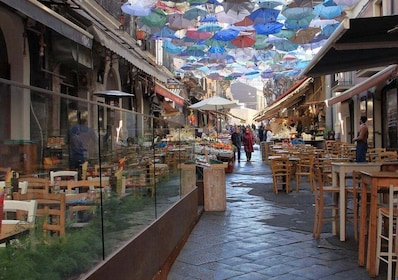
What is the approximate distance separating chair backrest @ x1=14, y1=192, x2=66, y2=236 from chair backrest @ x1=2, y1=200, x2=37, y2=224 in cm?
4

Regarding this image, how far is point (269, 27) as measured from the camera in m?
14.5

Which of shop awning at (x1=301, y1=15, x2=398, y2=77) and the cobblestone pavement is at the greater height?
shop awning at (x1=301, y1=15, x2=398, y2=77)

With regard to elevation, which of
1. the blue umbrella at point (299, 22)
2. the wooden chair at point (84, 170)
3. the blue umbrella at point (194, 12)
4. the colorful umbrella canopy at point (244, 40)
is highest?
the blue umbrella at point (194, 12)

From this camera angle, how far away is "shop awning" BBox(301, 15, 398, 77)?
490 cm

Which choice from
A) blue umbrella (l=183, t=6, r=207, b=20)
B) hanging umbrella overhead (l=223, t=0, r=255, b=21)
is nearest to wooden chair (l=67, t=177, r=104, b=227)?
hanging umbrella overhead (l=223, t=0, r=255, b=21)

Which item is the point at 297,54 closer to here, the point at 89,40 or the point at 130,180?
the point at 89,40

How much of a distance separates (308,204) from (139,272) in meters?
6.36

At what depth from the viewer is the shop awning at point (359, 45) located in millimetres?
4902

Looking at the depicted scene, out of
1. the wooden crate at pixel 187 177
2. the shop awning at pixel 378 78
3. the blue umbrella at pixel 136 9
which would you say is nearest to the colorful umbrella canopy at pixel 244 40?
the shop awning at pixel 378 78

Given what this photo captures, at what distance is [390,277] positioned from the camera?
4.42 meters

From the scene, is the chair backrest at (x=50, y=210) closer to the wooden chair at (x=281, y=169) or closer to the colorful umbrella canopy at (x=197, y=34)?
the wooden chair at (x=281, y=169)

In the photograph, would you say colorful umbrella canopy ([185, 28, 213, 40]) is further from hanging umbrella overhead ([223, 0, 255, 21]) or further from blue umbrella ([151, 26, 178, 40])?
hanging umbrella overhead ([223, 0, 255, 21])

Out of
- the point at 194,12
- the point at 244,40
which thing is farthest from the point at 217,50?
the point at 194,12

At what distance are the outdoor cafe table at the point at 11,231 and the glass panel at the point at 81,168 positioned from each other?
6 cm
